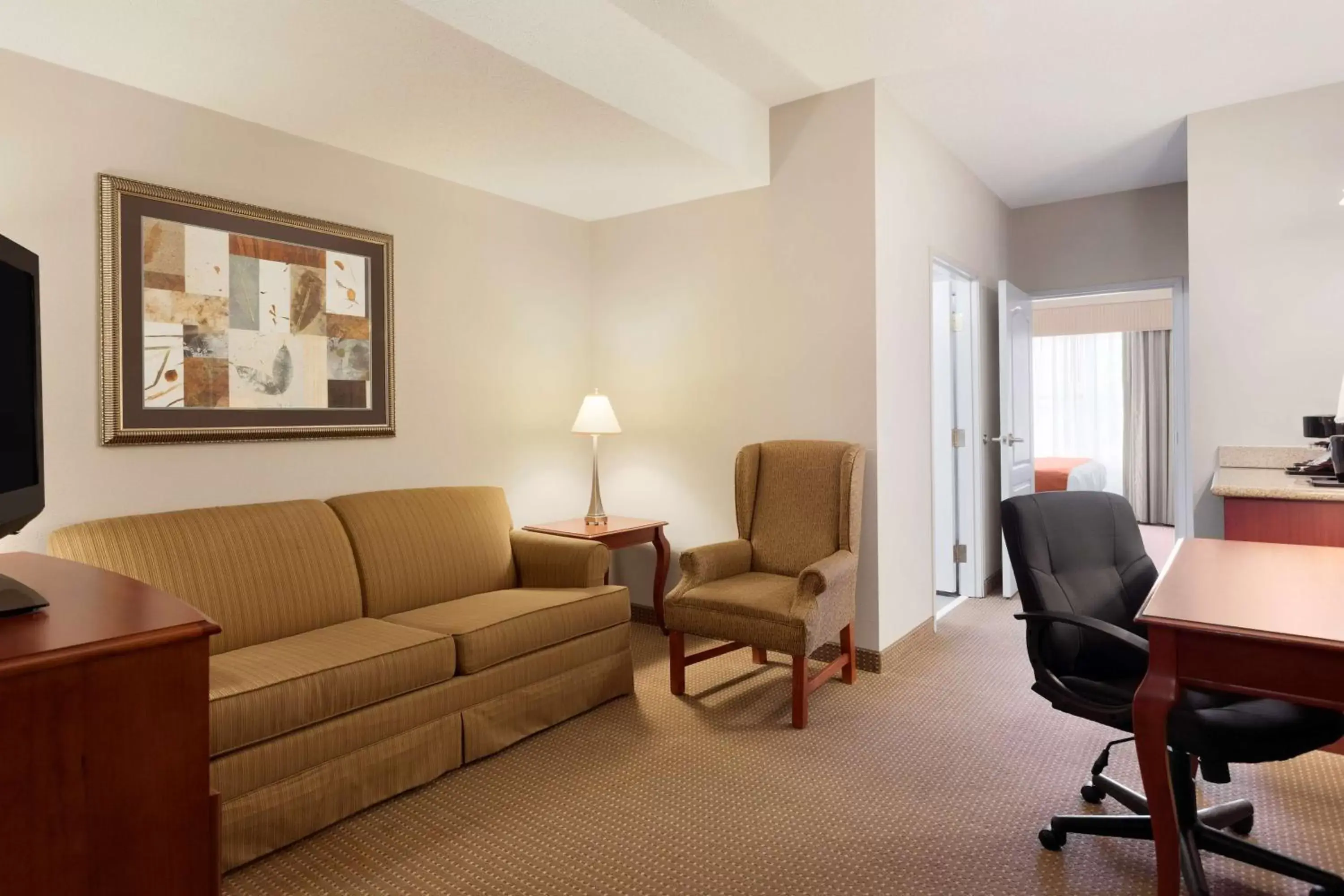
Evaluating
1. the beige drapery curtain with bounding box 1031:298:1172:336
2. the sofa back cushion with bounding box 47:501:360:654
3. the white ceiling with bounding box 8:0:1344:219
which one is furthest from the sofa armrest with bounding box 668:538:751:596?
the beige drapery curtain with bounding box 1031:298:1172:336

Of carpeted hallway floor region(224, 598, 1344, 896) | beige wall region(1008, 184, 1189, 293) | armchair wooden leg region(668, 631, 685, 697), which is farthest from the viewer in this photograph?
beige wall region(1008, 184, 1189, 293)

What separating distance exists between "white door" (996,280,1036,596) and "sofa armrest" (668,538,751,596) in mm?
1800

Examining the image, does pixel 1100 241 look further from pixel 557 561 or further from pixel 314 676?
pixel 314 676

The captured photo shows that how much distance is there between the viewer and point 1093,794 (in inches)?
91.5

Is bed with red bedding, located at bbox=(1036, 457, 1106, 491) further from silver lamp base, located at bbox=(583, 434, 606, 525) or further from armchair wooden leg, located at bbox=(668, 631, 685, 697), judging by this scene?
armchair wooden leg, located at bbox=(668, 631, 685, 697)

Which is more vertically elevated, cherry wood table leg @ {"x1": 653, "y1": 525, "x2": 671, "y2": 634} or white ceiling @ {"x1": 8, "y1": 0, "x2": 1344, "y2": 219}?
white ceiling @ {"x1": 8, "y1": 0, "x2": 1344, "y2": 219}

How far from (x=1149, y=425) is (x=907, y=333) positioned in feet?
18.0

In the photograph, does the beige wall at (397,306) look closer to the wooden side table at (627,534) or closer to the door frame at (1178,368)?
the wooden side table at (627,534)

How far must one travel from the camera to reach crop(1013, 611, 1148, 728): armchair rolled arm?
5.95 feet

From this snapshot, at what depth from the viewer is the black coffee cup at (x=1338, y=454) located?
9.16 ft

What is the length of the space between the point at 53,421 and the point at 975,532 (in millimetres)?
4481

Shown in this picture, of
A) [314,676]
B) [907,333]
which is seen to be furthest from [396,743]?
[907,333]

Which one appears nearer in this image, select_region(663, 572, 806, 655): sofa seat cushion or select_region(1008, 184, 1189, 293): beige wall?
select_region(663, 572, 806, 655): sofa seat cushion

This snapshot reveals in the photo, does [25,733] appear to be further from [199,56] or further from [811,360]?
[811,360]
